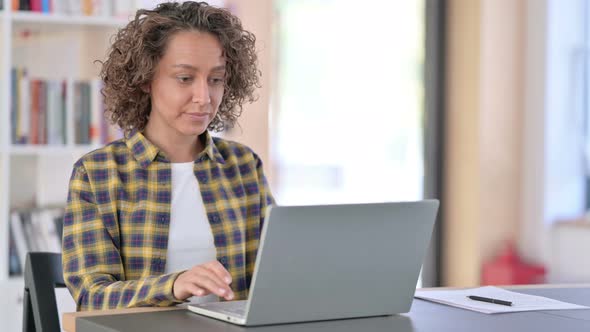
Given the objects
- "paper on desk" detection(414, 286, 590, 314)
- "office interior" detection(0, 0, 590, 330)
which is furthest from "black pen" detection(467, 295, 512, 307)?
"office interior" detection(0, 0, 590, 330)

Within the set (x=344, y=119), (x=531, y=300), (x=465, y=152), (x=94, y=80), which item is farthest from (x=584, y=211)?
(x=531, y=300)

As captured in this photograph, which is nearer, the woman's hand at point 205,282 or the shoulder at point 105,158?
the woman's hand at point 205,282

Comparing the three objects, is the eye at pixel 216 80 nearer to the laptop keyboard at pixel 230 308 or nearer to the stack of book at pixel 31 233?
the laptop keyboard at pixel 230 308

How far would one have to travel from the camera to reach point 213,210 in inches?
82.9

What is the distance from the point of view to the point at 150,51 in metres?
2.11

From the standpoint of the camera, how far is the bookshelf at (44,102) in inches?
→ 122

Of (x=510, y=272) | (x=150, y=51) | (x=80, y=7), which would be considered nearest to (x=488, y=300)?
(x=150, y=51)

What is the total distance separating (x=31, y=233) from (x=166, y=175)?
1235mm

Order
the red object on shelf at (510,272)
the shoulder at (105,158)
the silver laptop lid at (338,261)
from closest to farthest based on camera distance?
the silver laptop lid at (338,261) → the shoulder at (105,158) → the red object on shelf at (510,272)

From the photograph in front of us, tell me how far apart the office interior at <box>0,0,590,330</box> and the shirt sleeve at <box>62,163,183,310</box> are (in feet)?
7.00

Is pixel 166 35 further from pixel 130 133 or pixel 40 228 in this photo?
pixel 40 228

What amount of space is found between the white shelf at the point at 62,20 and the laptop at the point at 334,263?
171 centimetres

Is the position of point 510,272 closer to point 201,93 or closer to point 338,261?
point 201,93

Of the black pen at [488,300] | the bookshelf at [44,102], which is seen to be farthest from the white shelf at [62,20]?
the black pen at [488,300]
